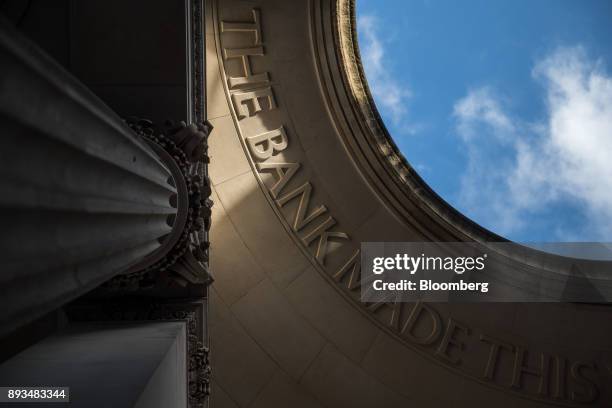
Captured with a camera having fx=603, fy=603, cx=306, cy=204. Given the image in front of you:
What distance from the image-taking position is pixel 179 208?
948cm

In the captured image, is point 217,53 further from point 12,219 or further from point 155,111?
point 12,219

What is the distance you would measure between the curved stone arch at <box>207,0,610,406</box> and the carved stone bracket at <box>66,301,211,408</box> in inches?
161

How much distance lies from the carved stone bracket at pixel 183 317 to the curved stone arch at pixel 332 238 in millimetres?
4080

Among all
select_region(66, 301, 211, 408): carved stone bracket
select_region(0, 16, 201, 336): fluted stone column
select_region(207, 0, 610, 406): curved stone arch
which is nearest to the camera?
select_region(0, 16, 201, 336): fluted stone column

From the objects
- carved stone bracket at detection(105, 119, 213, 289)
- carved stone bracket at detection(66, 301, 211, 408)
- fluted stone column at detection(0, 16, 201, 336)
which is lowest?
fluted stone column at detection(0, 16, 201, 336)

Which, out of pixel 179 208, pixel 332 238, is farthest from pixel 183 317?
pixel 332 238

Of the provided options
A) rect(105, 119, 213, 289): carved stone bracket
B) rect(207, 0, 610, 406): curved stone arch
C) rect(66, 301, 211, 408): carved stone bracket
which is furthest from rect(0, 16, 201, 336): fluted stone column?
rect(207, 0, 610, 406): curved stone arch

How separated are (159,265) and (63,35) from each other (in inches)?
161

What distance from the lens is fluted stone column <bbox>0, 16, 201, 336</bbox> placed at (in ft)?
11.0

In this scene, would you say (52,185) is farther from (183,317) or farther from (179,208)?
(183,317)

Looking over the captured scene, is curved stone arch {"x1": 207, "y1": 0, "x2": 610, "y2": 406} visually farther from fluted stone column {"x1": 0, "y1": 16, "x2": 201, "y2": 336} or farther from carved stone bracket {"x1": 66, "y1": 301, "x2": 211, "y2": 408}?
fluted stone column {"x1": 0, "y1": 16, "x2": 201, "y2": 336}

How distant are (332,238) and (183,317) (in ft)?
20.9

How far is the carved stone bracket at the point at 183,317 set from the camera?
10016 mm

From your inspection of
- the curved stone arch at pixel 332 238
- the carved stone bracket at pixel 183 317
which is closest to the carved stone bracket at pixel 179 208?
the carved stone bracket at pixel 183 317
